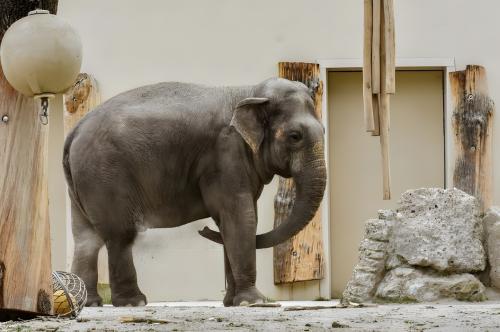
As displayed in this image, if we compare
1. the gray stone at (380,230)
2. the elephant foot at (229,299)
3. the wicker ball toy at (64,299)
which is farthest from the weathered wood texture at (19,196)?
the gray stone at (380,230)

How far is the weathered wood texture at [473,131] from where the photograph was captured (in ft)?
43.1

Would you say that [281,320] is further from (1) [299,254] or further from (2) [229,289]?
(1) [299,254]

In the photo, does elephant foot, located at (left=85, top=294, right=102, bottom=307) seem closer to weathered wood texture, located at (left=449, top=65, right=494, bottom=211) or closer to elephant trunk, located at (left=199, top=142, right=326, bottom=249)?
elephant trunk, located at (left=199, top=142, right=326, bottom=249)

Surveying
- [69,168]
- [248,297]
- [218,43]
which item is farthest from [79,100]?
[248,297]

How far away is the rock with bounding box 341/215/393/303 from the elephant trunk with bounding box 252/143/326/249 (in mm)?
889

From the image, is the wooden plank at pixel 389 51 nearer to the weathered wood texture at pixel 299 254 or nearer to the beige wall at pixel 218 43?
the weathered wood texture at pixel 299 254

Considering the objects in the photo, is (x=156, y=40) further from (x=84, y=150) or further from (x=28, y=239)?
(x=28, y=239)

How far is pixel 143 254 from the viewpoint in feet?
43.6

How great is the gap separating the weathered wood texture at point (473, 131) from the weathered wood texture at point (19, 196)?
621 centimetres

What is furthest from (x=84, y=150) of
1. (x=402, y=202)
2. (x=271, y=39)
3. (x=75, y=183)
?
(x=271, y=39)

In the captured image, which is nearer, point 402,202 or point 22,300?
point 22,300

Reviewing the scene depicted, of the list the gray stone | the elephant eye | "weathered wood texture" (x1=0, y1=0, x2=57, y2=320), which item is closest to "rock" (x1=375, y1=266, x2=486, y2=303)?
the gray stone

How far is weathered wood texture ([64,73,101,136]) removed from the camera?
520 inches

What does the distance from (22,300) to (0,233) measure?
1.24 feet
